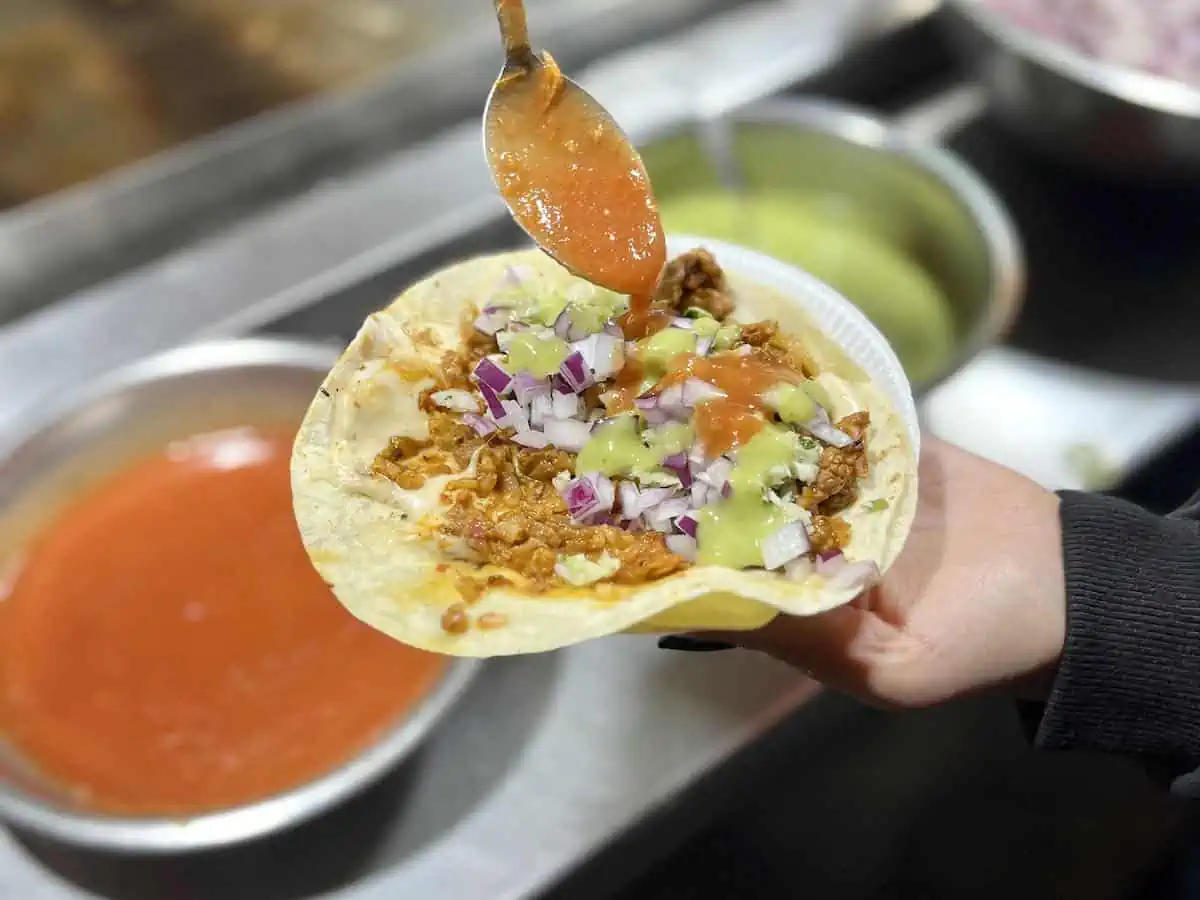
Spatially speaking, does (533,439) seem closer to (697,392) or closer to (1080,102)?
(697,392)

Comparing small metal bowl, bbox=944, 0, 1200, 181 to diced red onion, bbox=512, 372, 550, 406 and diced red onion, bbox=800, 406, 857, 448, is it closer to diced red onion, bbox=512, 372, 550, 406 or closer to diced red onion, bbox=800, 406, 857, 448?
diced red onion, bbox=800, 406, 857, 448

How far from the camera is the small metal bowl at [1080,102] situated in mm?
1688

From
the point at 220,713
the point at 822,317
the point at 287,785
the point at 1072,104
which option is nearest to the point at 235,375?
the point at 220,713

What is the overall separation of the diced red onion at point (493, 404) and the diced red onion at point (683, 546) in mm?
219

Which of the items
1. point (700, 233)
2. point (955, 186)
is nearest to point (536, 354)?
point (700, 233)

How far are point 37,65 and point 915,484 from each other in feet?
5.98

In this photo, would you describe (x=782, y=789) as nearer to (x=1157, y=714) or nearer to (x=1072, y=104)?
(x=1157, y=714)

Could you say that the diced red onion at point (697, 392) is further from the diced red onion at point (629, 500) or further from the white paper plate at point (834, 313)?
the white paper plate at point (834, 313)

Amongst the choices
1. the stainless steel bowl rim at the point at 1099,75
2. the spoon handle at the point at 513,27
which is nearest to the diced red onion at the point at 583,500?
the spoon handle at the point at 513,27

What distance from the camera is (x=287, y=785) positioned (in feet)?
4.06

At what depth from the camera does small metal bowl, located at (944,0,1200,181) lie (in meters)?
1.69

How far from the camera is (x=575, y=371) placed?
1.05m

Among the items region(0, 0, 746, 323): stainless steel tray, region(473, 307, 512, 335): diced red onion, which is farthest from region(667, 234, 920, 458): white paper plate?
region(0, 0, 746, 323): stainless steel tray

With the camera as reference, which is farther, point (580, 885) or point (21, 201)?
point (21, 201)
